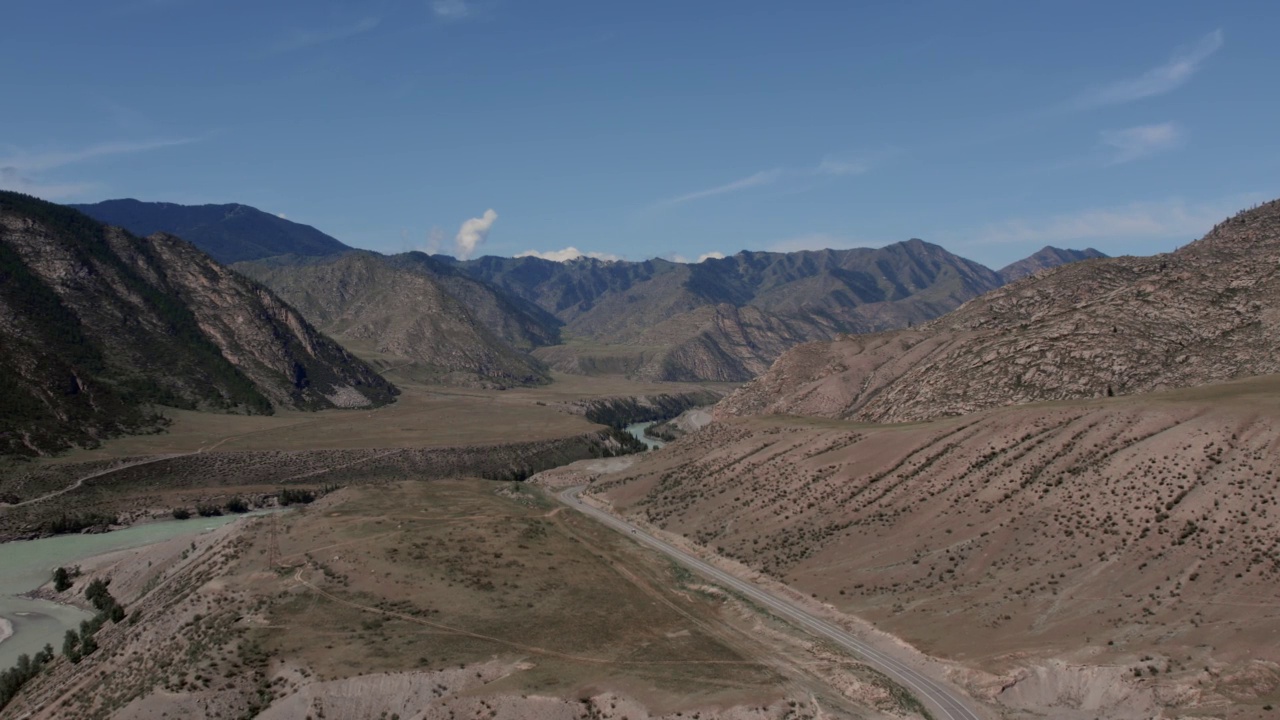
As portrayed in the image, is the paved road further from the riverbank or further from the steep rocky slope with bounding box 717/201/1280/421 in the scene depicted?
the riverbank

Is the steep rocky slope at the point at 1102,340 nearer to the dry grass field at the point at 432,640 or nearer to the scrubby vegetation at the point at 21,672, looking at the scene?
the dry grass field at the point at 432,640

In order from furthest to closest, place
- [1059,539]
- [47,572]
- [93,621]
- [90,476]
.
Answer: [90,476] < [47,572] < [93,621] < [1059,539]

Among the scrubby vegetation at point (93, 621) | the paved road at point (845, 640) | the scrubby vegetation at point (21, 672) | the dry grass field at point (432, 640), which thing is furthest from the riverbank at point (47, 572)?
the paved road at point (845, 640)

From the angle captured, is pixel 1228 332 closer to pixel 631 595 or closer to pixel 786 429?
pixel 786 429

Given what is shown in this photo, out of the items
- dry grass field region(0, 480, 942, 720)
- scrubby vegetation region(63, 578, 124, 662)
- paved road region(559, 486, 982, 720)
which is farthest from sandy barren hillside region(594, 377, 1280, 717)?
scrubby vegetation region(63, 578, 124, 662)

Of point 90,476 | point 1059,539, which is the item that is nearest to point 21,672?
point 90,476

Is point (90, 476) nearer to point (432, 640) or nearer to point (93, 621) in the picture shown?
point (93, 621)
